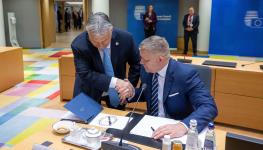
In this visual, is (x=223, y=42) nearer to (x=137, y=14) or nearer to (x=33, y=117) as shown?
(x=137, y=14)

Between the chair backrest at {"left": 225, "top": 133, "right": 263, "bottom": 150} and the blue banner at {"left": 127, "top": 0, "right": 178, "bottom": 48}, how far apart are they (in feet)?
28.8

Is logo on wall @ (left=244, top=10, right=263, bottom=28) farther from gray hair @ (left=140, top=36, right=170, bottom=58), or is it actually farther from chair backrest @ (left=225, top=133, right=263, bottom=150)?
chair backrest @ (left=225, top=133, right=263, bottom=150)

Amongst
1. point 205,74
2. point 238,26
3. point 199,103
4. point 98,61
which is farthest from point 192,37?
point 199,103

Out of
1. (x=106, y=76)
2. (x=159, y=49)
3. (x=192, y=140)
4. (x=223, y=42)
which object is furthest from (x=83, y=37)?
(x=223, y=42)

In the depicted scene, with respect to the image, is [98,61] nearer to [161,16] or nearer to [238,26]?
[238,26]

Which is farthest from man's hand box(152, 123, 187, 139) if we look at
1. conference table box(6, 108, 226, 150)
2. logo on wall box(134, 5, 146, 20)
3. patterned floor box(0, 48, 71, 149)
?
logo on wall box(134, 5, 146, 20)

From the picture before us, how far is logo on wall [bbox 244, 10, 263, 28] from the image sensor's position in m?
8.05

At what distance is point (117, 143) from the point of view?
151cm

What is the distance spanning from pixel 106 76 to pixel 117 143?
694mm

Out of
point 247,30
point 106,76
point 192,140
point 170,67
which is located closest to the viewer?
point 192,140

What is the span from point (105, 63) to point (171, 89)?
0.60 meters

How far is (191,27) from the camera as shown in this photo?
879 cm

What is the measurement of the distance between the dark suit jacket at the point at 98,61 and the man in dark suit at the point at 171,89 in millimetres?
251

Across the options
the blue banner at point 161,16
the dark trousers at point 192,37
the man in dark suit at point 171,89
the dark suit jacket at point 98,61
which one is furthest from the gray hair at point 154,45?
the blue banner at point 161,16
